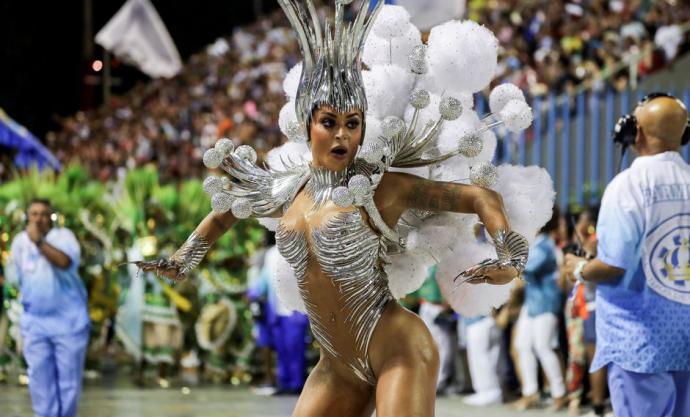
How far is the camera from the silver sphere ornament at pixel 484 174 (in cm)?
452

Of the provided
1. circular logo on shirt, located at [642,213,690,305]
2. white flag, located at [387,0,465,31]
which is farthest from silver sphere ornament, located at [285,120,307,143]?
white flag, located at [387,0,465,31]

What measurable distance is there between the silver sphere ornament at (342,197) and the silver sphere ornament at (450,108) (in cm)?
51

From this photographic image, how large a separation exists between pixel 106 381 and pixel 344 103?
9.65 metres

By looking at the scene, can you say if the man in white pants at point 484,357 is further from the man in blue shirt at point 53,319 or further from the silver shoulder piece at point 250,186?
the silver shoulder piece at point 250,186

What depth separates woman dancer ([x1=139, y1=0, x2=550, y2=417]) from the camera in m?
4.48

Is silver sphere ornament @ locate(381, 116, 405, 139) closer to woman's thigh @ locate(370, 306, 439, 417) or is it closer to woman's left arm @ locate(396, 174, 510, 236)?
woman's left arm @ locate(396, 174, 510, 236)

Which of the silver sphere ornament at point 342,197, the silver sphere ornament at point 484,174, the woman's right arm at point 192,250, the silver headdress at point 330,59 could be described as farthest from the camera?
the woman's right arm at point 192,250

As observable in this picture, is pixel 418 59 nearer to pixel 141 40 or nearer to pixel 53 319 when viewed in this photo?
pixel 53 319

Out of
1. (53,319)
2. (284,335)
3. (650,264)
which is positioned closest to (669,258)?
(650,264)

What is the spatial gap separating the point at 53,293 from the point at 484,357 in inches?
163

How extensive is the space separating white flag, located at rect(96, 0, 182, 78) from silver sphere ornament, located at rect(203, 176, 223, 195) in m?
19.9

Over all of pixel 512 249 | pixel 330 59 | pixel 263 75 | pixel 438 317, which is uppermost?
pixel 263 75

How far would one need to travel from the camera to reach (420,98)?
4703 millimetres

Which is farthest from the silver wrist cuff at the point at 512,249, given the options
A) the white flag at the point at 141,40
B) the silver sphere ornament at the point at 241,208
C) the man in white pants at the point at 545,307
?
the white flag at the point at 141,40
